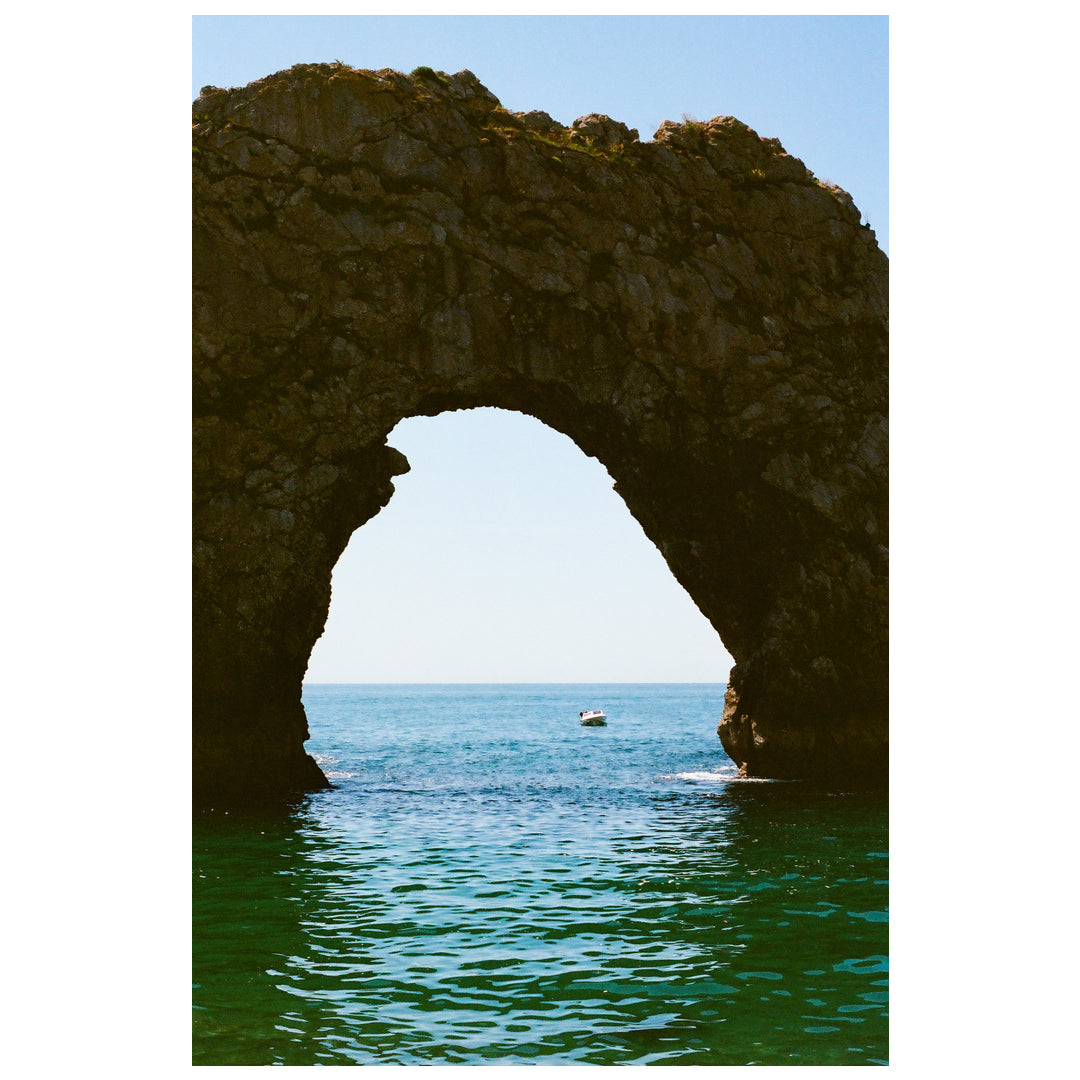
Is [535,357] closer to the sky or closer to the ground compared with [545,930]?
closer to the sky

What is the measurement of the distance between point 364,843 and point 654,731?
181ft

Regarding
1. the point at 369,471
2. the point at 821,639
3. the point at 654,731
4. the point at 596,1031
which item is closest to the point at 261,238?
the point at 369,471

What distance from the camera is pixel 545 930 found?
15.5 metres

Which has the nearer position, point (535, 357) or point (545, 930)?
point (545, 930)

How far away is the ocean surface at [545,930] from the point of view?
1129 centimetres

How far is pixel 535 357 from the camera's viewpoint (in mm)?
29016

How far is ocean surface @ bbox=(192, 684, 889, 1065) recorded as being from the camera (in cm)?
1129

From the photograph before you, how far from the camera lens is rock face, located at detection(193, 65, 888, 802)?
27.6m

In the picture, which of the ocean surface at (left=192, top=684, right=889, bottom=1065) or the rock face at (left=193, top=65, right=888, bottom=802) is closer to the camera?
the ocean surface at (left=192, top=684, right=889, bottom=1065)

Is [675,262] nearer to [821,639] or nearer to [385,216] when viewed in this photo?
[385,216]

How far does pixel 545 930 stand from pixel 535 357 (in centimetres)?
1661

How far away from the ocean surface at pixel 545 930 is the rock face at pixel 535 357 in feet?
11.4

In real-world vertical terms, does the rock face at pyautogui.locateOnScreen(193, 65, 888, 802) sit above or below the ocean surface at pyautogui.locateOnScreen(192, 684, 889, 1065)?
above

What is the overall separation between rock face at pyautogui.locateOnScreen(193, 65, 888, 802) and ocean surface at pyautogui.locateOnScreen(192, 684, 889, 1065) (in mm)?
3468
